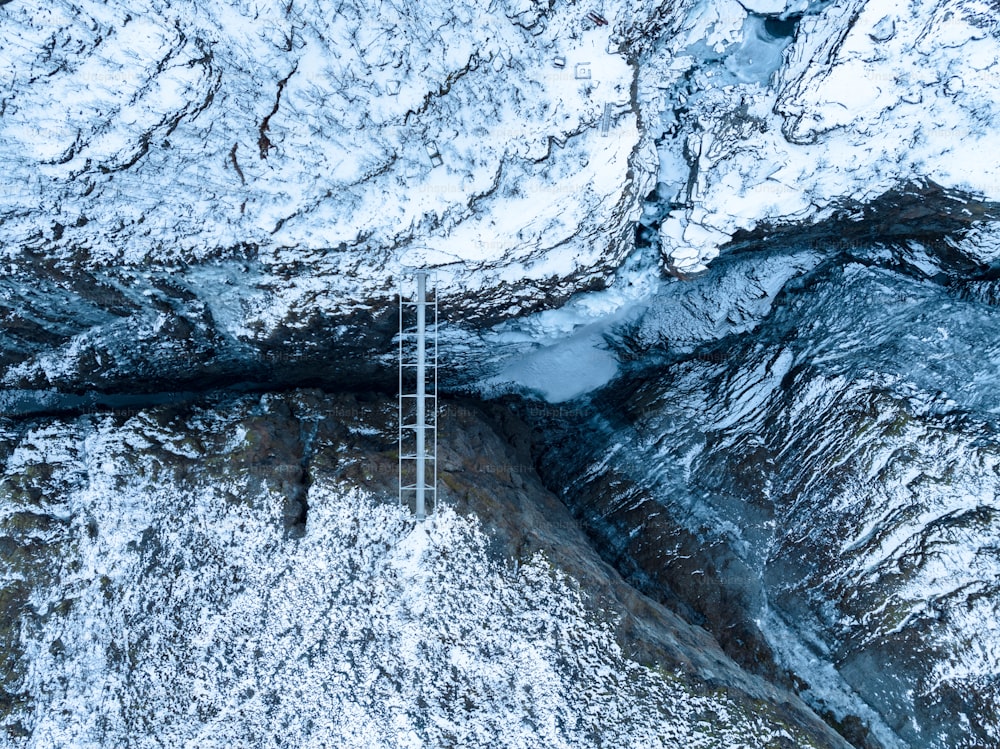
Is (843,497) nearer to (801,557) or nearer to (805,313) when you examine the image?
(801,557)

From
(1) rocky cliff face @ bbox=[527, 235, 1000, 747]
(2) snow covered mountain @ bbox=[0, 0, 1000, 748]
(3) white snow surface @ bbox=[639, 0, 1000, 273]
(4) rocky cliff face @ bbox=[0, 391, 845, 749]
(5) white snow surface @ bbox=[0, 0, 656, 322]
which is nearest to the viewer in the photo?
(4) rocky cliff face @ bbox=[0, 391, 845, 749]

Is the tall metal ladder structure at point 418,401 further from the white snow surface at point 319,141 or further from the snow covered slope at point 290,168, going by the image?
the white snow surface at point 319,141

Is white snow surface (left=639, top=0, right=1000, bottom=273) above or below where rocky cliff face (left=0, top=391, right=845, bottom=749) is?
above

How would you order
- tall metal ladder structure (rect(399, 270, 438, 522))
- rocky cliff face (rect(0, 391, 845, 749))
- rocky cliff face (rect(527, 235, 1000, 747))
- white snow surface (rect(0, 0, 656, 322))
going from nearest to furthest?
1. rocky cliff face (rect(0, 391, 845, 749))
2. white snow surface (rect(0, 0, 656, 322))
3. tall metal ladder structure (rect(399, 270, 438, 522))
4. rocky cliff face (rect(527, 235, 1000, 747))

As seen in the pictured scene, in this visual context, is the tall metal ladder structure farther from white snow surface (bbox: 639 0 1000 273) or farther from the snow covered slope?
white snow surface (bbox: 639 0 1000 273)

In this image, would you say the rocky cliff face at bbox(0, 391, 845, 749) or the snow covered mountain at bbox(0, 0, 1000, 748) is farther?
the snow covered mountain at bbox(0, 0, 1000, 748)

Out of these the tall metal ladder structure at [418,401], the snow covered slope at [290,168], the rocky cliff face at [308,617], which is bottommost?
the rocky cliff face at [308,617]

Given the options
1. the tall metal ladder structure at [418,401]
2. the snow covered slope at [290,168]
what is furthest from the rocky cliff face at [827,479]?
the snow covered slope at [290,168]

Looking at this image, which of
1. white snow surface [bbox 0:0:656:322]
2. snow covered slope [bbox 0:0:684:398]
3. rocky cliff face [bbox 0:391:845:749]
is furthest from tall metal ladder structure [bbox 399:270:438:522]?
white snow surface [bbox 0:0:656:322]
